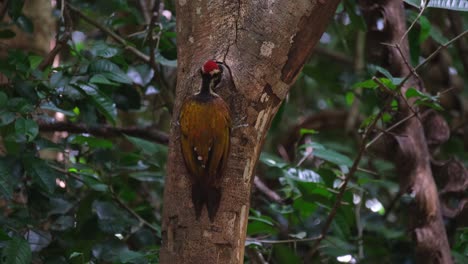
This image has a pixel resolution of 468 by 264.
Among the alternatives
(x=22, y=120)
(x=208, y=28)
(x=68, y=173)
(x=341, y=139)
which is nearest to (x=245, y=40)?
(x=208, y=28)

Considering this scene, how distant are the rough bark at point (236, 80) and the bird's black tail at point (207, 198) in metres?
0.01

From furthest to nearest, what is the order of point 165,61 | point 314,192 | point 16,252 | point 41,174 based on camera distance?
1. point 165,61
2. point 314,192
3. point 41,174
4. point 16,252

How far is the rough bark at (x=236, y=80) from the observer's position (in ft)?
5.17

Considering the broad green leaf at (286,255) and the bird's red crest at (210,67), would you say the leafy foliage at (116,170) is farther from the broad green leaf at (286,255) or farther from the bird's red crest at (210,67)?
the bird's red crest at (210,67)

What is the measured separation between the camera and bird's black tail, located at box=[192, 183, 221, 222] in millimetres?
1553

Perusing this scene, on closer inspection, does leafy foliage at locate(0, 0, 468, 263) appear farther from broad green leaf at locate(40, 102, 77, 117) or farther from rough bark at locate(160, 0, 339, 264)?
rough bark at locate(160, 0, 339, 264)

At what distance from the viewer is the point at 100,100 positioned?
7.54ft

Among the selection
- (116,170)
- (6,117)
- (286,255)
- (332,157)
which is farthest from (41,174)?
(332,157)

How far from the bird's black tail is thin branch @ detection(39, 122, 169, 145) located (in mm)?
1210

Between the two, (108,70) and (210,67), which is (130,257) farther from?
(210,67)

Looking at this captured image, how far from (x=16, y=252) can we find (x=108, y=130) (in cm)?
88

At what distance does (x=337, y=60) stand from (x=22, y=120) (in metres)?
2.86

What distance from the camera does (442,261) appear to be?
247 centimetres

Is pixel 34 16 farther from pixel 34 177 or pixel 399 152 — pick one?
pixel 399 152
